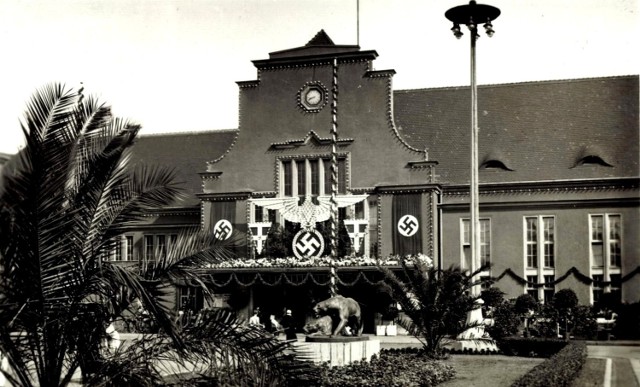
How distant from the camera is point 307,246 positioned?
130ft

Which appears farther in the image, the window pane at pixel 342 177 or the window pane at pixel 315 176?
the window pane at pixel 315 176

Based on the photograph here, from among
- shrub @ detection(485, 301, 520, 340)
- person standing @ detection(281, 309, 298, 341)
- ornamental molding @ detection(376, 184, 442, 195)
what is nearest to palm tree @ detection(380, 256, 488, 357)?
person standing @ detection(281, 309, 298, 341)

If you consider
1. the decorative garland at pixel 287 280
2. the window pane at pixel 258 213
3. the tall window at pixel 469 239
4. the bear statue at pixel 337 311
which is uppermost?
the window pane at pixel 258 213

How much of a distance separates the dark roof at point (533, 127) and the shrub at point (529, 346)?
53.7 feet

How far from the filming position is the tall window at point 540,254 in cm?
4116

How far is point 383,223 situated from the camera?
40969mm

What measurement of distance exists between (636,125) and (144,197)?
37.5m

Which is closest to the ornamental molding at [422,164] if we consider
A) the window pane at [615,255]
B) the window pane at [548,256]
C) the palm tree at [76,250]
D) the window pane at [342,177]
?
the window pane at [342,177]

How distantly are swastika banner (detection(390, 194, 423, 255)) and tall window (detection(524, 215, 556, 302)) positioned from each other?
560 centimetres

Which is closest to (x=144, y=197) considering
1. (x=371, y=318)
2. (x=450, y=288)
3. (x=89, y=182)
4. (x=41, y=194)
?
(x=89, y=182)

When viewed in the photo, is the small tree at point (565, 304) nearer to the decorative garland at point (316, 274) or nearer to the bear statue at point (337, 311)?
the decorative garland at point (316, 274)

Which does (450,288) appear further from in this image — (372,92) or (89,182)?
(372,92)

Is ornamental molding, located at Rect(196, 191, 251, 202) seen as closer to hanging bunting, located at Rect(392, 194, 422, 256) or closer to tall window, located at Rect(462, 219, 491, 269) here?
hanging bunting, located at Rect(392, 194, 422, 256)

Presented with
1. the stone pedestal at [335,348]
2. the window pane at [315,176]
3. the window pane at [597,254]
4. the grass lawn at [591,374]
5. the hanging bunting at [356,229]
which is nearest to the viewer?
the grass lawn at [591,374]
